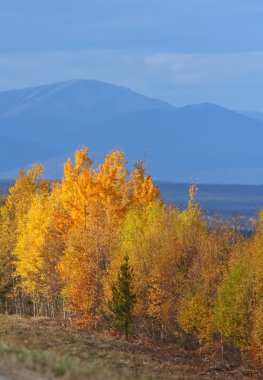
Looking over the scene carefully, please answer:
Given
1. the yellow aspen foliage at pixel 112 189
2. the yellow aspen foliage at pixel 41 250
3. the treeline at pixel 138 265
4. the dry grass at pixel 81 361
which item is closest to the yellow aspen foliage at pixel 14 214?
the yellow aspen foliage at pixel 41 250

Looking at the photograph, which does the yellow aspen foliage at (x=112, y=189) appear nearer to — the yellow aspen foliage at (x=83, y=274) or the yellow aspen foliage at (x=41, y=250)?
the yellow aspen foliage at (x=83, y=274)

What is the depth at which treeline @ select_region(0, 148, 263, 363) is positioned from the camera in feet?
200

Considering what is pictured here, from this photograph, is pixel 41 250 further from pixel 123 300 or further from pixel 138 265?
pixel 123 300

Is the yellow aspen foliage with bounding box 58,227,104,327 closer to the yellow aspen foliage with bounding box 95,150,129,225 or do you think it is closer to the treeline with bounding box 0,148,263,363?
the treeline with bounding box 0,148,263,363

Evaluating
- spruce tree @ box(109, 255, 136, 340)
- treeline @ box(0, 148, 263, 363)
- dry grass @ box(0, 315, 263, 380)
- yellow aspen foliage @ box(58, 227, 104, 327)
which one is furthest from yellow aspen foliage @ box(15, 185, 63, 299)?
dry grass @ box(0, 315, 263, 380)

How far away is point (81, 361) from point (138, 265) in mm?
38576

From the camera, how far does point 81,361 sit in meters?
30.7

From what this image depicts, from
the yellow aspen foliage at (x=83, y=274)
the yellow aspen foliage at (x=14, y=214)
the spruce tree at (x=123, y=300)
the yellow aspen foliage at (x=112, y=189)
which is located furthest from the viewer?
the yellow aspen foliage at (x=14, y=214)

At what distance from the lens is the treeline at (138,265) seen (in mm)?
60875

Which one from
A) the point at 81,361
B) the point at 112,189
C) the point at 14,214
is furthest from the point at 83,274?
the point at 81,361

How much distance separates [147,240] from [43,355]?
1696 inches

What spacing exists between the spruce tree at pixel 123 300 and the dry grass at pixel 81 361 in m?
4.75

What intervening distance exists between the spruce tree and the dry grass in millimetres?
4747

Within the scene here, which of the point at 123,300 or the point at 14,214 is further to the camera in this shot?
the point at 14,214
